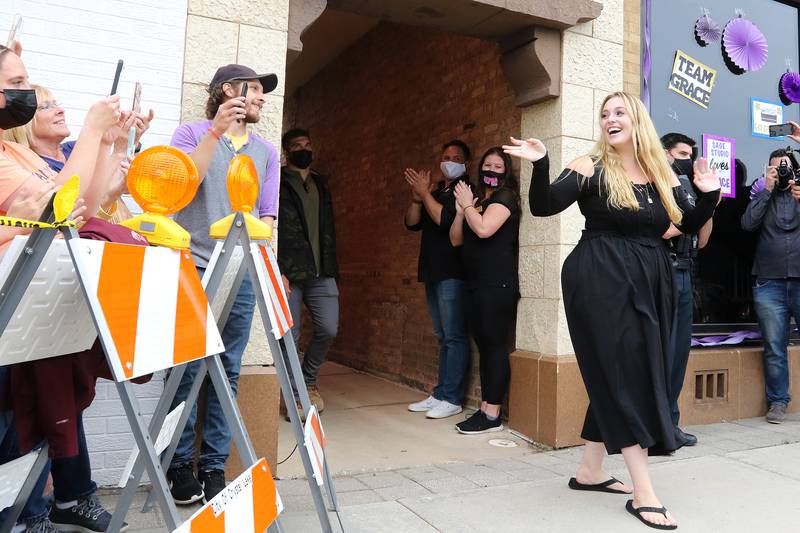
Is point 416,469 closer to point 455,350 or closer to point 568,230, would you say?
point 455,350

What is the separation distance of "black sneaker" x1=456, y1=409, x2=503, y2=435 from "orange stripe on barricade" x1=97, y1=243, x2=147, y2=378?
11.1 feet

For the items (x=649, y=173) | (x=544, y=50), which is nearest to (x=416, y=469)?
(x=649, y=173)

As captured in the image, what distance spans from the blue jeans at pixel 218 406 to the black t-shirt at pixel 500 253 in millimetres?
2068

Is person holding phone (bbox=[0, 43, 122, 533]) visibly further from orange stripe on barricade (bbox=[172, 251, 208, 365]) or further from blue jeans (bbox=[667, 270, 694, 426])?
blue jeans (bbox=[667, 270, 694, 426])

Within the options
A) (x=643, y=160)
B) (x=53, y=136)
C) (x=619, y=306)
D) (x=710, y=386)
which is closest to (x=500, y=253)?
(x=643, y=160)

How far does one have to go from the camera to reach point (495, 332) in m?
4.65

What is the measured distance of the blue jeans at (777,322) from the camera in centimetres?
517

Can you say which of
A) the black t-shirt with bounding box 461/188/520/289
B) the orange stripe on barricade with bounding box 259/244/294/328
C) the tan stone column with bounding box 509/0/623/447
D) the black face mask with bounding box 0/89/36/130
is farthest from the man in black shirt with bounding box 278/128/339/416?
the black face mask with bounding box 0/89/36/130

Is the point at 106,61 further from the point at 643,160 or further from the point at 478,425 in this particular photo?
the point at 478,425

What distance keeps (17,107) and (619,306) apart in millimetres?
2562

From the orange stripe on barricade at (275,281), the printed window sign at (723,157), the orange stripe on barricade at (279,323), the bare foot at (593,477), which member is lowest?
the bare foot at (593,477)

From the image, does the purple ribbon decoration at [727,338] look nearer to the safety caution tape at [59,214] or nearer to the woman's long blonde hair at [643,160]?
the woman's long blonde hair at [643,160]

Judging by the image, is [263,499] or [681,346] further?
[681,346]

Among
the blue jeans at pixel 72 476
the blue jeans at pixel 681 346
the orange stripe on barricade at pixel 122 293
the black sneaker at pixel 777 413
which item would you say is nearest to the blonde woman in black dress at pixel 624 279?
the blue jeans at pixel 681 346
